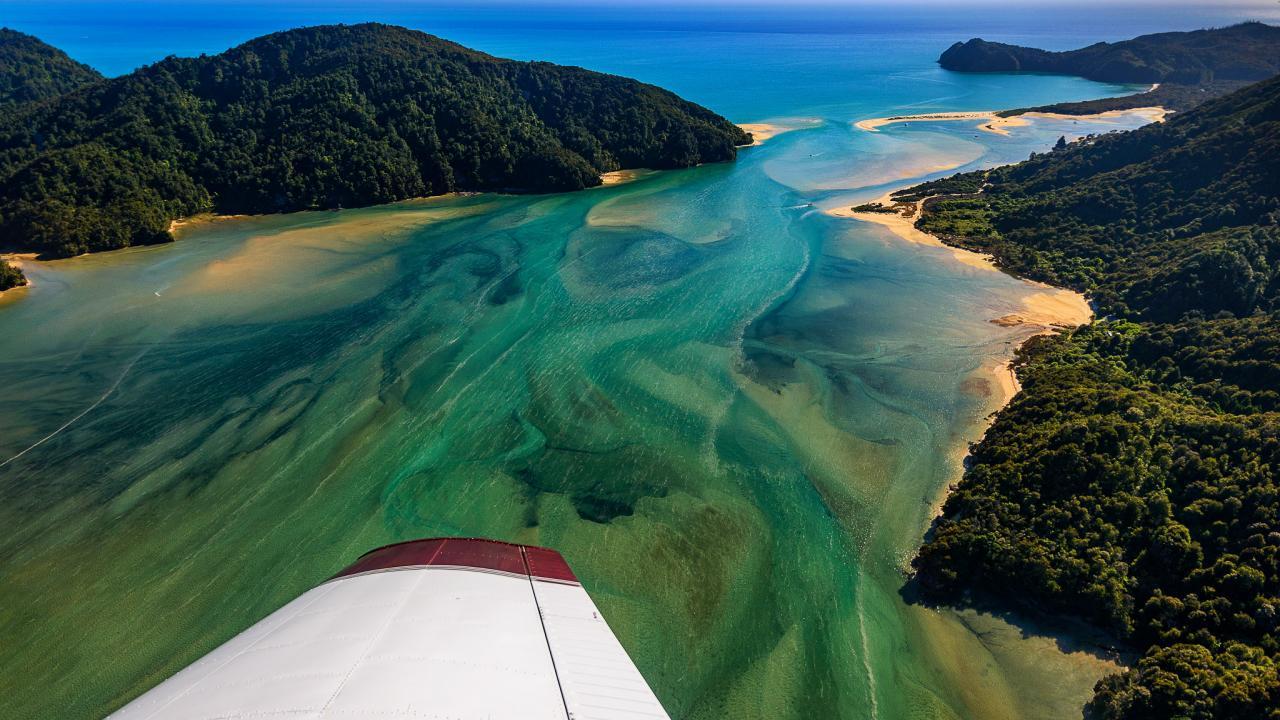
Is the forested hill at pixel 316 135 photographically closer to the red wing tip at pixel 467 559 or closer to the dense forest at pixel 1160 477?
the dense forest at pixel 1160 477

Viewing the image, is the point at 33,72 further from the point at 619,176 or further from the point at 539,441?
the point at 539,441

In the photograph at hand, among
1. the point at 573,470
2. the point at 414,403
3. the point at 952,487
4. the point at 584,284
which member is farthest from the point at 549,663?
the point at 584,284

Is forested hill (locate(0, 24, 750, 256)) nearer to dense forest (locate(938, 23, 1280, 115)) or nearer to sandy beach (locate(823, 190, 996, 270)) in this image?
sandy beach (locate(823, 190, 996, 270))

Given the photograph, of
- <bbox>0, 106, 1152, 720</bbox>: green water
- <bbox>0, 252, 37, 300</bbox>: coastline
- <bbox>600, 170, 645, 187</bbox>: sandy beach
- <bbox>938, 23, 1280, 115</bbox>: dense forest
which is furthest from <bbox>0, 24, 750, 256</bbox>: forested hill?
<bbox>938, 23, 1280, 115</bbox>: dense forest

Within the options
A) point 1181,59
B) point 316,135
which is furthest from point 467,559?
point 1181,59

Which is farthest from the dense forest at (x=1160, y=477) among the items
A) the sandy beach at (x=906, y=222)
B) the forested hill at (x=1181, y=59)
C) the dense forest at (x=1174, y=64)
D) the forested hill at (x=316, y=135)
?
the forested hill at (x=1181, y=59)

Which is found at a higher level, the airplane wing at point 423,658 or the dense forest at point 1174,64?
the dense forest at point 1174,64
